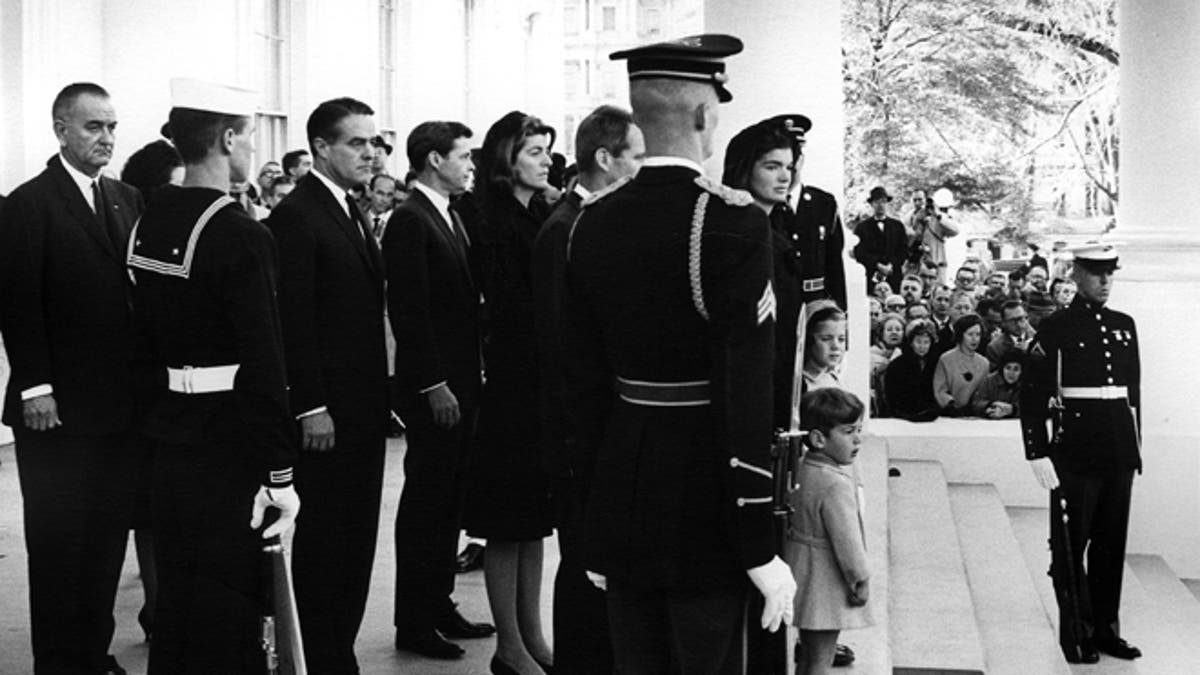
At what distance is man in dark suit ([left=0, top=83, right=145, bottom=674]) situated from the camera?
202 inches

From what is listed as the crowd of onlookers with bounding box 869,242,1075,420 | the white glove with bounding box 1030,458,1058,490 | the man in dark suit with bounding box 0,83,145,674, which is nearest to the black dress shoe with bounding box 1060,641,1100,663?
the white glove with bounding box 1030,458,1058,490

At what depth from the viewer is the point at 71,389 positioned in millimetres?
5164

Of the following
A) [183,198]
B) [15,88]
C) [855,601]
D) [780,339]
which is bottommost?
[855,601]

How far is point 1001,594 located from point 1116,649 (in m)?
0.59

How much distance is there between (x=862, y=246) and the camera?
57.8 feet

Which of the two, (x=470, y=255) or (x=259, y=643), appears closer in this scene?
(x=259, y=643)

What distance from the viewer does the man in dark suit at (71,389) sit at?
514 centimetres

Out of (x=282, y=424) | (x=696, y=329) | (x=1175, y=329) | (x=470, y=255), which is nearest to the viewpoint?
(x=696, y=329)

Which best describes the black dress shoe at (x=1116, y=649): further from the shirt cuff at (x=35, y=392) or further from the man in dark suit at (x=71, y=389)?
the shirt cuff at (x=35, y=392)

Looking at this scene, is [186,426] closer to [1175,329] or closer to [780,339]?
[780,339]

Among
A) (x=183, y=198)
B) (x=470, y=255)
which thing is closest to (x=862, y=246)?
(x=470, y=255)

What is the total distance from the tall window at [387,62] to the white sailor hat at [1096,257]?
11.0 m

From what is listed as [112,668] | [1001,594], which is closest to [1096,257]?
[1001,594]

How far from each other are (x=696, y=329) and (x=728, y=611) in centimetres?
58
